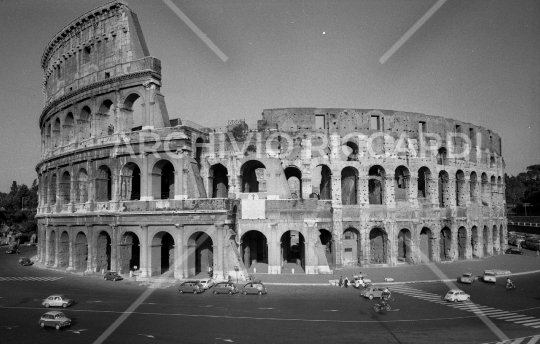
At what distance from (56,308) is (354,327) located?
18.7 m

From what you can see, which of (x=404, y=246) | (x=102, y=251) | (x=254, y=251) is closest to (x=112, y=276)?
(x=102, y=251)

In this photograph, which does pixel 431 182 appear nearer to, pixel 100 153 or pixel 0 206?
pixel 100 153

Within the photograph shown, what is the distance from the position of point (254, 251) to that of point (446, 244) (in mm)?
22917

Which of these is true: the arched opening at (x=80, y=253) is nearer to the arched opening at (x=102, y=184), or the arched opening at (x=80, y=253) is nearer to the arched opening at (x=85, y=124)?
the arched opening at (x=102, y=184)

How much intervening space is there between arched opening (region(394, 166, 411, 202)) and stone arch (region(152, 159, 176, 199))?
24.8 meters

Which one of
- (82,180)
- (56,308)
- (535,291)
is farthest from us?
(82,180)

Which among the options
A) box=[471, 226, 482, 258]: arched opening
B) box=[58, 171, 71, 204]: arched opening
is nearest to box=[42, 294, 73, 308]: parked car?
box=[58, 171, 71, 204]: arched opening

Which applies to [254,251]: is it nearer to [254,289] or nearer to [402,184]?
[254,289]

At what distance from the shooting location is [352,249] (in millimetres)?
41781

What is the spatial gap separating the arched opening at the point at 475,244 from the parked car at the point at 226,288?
3402 cm

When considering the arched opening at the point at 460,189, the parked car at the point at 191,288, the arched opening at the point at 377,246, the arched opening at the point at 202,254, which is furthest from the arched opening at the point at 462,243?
the parked car at the point at 191,288

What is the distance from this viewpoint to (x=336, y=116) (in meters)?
42.0

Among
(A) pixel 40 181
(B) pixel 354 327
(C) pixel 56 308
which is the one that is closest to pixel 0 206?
(A) pixel 40 181

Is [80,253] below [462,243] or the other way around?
the other way around
